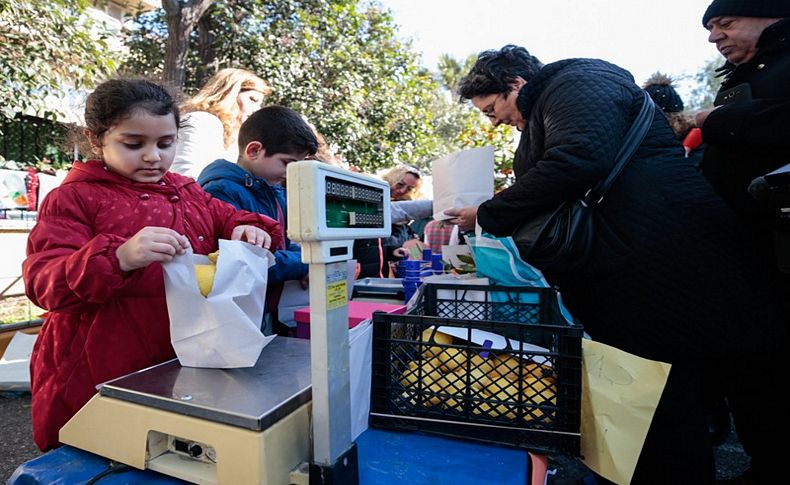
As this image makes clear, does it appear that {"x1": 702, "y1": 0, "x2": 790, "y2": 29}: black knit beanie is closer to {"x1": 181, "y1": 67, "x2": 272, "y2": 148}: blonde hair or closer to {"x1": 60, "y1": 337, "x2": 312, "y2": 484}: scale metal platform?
{"x1": 60, "y1": 337, "x2": 312, "y2": 484}: scale metal platform

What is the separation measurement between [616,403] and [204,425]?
2.29 feet

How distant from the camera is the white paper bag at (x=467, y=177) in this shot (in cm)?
184

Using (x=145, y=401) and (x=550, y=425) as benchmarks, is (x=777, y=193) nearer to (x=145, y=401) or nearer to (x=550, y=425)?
(x=550, y=425)

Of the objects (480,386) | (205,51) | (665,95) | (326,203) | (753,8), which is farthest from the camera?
(205,51)

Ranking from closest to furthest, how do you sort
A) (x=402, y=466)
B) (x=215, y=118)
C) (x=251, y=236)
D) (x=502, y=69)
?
(x=402, y=466)
(x=251, y=236)
(x=502, y=69)
(x=215, y=118)

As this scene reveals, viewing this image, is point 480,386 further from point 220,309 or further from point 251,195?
point 251,195

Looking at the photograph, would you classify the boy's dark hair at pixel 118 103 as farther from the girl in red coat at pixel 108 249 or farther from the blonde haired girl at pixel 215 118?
the blonde haired girl at pixel 215 118

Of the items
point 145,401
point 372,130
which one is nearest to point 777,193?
point 145,401

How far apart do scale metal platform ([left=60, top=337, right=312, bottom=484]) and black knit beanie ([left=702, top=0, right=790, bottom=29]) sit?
1767 mm

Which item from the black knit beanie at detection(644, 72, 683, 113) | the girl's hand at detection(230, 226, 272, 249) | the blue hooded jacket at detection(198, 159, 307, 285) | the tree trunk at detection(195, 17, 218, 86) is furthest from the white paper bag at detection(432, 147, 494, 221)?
the tree trunk at detection(195, 17, 218, 86)

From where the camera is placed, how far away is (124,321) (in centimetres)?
110

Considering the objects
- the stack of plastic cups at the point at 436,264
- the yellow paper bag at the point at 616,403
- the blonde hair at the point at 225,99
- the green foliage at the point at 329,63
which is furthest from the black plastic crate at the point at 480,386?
the green foliage at the point at 329,63

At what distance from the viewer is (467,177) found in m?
1.87

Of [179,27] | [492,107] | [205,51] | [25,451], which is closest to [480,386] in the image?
[492,107]
